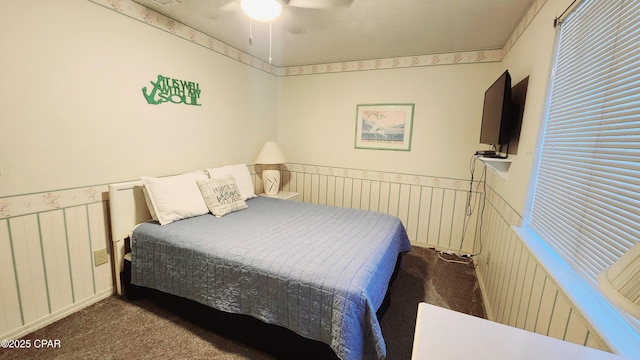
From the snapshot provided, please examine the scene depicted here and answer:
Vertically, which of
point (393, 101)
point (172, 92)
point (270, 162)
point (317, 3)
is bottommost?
point (270, 162)

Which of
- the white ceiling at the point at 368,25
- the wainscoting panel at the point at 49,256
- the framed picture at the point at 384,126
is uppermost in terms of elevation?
the white ceiling at the point at 368,25

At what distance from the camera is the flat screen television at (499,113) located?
6.07 feet

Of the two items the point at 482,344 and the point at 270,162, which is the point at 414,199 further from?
the point at 482,344

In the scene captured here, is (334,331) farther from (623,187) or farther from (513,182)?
(513,182)

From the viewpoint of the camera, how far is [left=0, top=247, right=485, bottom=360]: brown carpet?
1.56 m

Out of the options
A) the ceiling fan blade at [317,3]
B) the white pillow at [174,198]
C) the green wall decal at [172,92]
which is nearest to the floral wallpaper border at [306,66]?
the green wall decal at [172,92]

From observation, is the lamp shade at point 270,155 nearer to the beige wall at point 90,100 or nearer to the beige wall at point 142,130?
the beige wall at point 142,130

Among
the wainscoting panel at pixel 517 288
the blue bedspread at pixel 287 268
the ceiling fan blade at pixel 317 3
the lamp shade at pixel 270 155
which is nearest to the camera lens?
the wainscoting panel at pixel 517 288

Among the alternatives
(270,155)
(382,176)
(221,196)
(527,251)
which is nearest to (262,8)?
(221,196)

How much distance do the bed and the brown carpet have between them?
0.42 ft

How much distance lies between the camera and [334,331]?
4.32 feet

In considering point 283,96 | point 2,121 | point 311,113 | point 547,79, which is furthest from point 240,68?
point 547,79

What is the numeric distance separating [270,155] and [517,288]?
278 centimetres

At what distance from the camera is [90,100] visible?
1.90m
